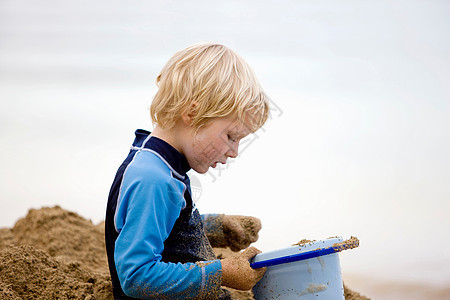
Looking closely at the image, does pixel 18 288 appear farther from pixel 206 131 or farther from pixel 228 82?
pixel 228 82

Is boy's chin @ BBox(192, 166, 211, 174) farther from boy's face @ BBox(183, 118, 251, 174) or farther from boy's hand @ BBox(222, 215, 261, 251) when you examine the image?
boy's hand @ BBox(222, 215, 261, 251)

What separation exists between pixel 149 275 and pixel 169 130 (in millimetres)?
432

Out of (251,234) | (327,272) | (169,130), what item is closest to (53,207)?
(251,234)

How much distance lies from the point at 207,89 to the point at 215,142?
0.15 meters

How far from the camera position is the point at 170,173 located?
5.15 feet

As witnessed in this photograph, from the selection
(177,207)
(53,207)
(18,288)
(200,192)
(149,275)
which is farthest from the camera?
(53,207)

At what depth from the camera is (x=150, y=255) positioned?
1.43 m

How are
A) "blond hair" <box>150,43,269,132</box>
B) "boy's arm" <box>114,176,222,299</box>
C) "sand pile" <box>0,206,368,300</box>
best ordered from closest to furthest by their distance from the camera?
"boy's arm" <box>114,176,222,299</box>, "blond hair" <box>150,43,269,132</box>, "sand pile" <box>0,206,368,300</box>

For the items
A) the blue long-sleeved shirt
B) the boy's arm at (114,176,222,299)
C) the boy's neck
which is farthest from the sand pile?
the boy's neck

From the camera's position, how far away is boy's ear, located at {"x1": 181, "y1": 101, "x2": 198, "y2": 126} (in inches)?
61.9

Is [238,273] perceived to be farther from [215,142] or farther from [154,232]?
[215,142]

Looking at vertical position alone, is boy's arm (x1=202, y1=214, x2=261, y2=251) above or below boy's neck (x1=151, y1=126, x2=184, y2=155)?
below

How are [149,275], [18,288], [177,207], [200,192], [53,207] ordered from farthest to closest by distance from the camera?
[53,207] → [18,288] → [200,192] → [177,207] → [149,275]

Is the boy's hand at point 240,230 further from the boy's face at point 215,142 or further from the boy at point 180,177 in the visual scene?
the boy's face at point 215,142
